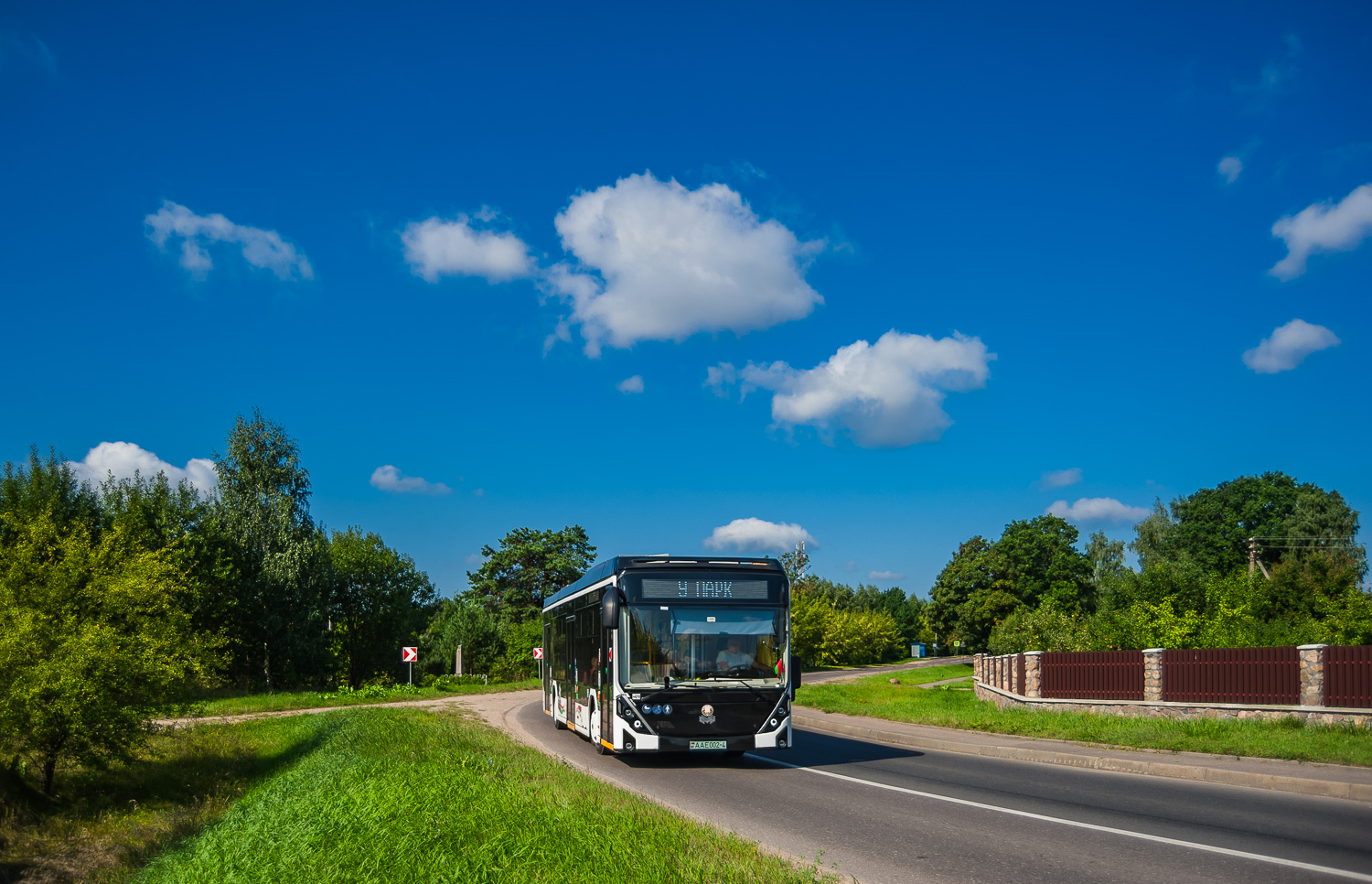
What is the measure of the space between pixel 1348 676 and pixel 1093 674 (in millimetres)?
7994

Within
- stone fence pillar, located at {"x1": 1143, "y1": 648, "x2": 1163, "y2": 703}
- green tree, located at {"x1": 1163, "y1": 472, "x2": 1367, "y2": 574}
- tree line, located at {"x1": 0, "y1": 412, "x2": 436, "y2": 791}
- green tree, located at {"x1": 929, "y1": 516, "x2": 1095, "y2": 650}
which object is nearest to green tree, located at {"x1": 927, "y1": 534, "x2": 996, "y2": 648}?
green tree, located at {"x1": 929, "y1": 516, "x2": 1095, "y2": 650}

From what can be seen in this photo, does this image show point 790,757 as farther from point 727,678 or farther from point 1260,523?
point 1260,523

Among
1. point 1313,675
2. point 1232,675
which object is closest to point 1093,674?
point 1232,675

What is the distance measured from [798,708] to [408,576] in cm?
4741

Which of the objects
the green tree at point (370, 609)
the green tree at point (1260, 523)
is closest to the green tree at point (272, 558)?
the green tree at point (370, 609)

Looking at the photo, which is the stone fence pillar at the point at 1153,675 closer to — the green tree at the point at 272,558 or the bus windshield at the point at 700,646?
the bus windshield at the point at 700,646

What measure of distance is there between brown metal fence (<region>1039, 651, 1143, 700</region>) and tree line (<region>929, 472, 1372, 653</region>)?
563 cm

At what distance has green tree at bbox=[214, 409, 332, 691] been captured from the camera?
151 ft

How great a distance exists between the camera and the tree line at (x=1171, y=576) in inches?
1326

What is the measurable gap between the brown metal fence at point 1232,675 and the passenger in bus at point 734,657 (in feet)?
39.4

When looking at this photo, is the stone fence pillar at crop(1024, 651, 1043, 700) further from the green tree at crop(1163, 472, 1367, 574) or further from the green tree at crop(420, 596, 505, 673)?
the green tree at crop(420, 596, 505, 673)

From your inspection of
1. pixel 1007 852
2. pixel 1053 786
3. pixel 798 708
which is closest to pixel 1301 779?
pixel 1053 786

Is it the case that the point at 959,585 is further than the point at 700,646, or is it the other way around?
the point at 959,585

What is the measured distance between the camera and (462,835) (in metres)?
7.74
